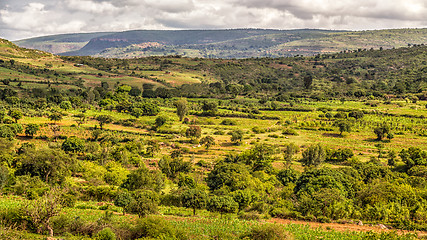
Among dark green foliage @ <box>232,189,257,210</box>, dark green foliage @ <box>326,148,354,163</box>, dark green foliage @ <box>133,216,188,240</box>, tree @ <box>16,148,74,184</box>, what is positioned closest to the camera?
dark green foliage @ <box>133,216,188,240</box>

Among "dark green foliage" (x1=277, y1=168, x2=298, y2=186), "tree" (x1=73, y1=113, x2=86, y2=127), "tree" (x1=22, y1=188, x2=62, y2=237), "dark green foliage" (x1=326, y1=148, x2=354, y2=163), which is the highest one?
"tree" (x1=22, y1=188, x2=62, y2=237)

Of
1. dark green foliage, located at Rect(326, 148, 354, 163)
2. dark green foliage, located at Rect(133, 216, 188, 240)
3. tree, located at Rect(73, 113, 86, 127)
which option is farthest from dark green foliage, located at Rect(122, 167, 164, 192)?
tree, located at Rect(73, 113, 86, 127)

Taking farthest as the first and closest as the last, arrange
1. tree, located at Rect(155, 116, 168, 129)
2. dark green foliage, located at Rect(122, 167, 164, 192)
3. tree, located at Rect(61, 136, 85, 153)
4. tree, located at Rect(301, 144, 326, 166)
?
tree, located at Rect(155, 116, 168, 129) → tree, located at Rect(61, 136, 85, 153) → tree, located at Rect(301, 144, 326, 166) → dark green foliage, located at Rect(122, 167, 164, 192)

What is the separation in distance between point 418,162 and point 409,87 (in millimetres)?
119113

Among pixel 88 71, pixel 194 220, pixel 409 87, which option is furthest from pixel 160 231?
pixel 88 71

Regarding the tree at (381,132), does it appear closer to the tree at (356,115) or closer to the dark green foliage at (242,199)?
the tree at (356,115)

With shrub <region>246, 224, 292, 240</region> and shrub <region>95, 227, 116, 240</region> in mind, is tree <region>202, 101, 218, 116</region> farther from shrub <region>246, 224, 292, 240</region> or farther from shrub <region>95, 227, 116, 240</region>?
shrub <region>95, 227, 116, 240</region>

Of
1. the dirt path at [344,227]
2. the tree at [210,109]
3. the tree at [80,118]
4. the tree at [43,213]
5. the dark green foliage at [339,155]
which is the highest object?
the tree at [43,213]

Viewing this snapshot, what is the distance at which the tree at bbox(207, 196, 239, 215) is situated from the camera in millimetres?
37469

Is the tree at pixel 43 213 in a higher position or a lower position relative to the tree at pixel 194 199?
higher

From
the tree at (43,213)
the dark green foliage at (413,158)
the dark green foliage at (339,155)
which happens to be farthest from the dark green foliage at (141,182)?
the dark green foliage at (413,158)

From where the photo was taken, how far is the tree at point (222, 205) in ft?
123

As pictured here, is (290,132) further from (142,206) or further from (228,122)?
(142,206)

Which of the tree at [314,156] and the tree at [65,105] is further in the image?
the tree at [65,105]
